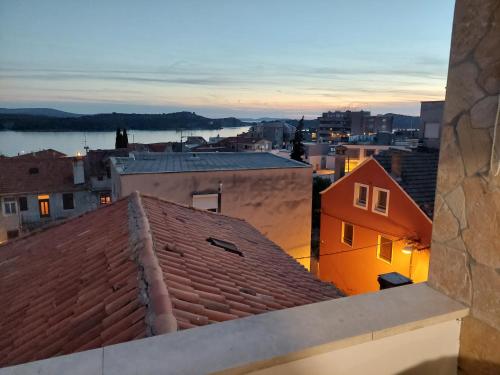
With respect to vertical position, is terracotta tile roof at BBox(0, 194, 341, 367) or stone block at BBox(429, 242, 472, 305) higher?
stone block at BBox(429, 242, 472, 305)

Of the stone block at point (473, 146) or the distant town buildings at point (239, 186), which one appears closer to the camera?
the stone block at point (473, 146)

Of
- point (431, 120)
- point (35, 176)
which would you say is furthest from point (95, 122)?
point (431, 120)

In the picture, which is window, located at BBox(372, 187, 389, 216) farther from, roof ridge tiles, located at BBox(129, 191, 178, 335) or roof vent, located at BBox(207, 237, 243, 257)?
roof ridge tiles, located at BBox(129, 191, 178, 335)

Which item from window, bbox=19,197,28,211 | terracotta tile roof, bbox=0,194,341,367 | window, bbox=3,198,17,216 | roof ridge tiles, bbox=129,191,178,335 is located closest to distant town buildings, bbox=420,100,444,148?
terracotta tile roof, bbox=0,194,341,367

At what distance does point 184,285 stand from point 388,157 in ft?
33.1

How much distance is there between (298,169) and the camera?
13.2 meters

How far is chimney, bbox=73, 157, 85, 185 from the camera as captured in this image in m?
24.2

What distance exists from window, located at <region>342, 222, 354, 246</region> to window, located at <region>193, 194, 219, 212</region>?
449cm

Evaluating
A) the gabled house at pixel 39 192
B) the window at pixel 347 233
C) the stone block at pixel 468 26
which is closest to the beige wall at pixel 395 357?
the stone block at pixel 468 26

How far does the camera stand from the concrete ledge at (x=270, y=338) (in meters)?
1.08

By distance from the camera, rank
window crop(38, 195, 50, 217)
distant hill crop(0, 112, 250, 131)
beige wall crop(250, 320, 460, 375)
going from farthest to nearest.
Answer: distant hill crop(0, 112, 250, 131) < window crop(38, 195, 50, 217) < beige wall crop(250, 320, 460, 375)

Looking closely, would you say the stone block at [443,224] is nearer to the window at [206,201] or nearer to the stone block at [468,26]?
the stone block at [468,26]

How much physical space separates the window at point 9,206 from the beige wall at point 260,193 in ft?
52.6

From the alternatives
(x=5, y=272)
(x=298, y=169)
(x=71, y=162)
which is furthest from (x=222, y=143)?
(x=5, y=272)
